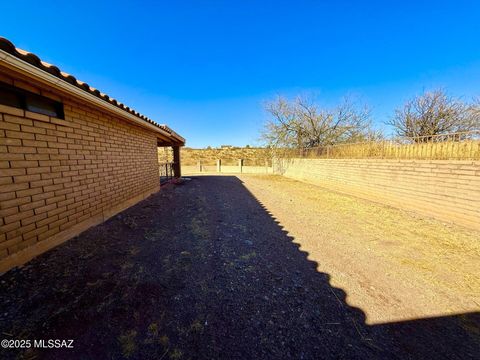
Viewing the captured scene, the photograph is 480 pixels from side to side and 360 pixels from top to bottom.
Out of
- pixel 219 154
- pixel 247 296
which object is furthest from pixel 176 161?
pixel 219 154

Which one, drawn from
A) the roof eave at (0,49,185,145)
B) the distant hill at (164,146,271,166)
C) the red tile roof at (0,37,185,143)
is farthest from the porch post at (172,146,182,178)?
the distant hill at (164,146,271,166)

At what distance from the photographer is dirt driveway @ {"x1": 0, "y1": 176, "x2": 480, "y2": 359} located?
1.52 metres

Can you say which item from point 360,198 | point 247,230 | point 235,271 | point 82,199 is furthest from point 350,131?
point 82,199

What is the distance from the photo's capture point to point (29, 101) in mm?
2539

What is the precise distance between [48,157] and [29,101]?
79cm

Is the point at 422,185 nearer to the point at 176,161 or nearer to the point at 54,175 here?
the point at 54,175

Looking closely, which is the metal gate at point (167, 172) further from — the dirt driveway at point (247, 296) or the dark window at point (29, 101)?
the dirt driveway at point (247, 296)

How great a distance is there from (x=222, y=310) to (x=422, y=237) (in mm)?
4373

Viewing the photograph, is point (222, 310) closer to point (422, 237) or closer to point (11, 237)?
point (11, 237)

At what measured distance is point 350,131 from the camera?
15.7 meters

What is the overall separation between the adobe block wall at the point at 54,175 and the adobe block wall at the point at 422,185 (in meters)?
8.08

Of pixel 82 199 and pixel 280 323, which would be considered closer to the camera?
pixel 280 323

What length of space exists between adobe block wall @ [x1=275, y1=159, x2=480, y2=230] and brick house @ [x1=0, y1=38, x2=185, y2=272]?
791 centimetres

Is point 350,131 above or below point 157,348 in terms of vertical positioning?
above
